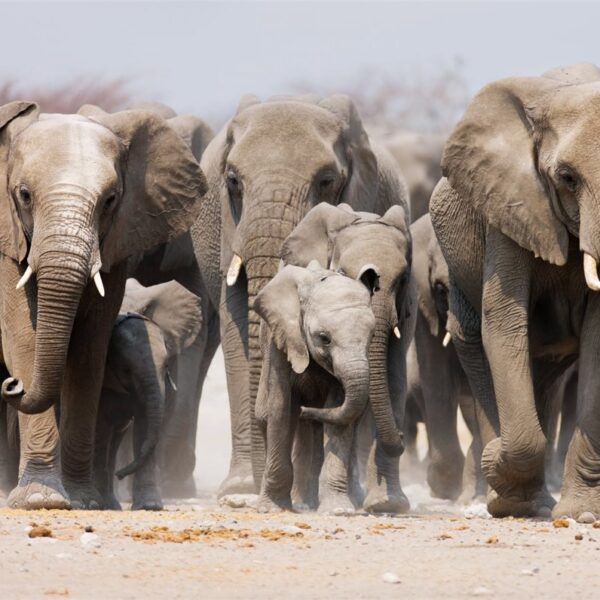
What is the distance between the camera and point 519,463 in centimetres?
926

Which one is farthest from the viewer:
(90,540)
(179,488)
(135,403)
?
(179,488)

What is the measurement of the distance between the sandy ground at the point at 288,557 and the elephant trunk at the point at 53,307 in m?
0.53

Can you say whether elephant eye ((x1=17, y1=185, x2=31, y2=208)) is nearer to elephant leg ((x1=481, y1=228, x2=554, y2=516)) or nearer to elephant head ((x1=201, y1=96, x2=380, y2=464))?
elephant head ((x1=201, y1=96, x2=380, y2=464))

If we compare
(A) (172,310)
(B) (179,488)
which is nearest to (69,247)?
(A) (172,310)

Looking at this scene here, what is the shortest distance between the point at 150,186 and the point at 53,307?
1.38m

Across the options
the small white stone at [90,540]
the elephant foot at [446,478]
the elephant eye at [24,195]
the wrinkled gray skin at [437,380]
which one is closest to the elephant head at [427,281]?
the wrinkled gray skin at [437,380]

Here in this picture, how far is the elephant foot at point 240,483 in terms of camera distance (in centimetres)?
1144

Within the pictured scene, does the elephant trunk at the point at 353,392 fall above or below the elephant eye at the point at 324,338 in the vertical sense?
below

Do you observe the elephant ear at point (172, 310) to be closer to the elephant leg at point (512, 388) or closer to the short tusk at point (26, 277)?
the short tusk at point (26, 277)

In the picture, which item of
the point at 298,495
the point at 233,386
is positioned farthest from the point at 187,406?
the point at 298,495

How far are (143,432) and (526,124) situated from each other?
103 inches

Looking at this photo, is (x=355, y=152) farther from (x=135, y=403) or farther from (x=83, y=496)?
(x=83, y=496)

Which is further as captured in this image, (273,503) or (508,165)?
(273,503)

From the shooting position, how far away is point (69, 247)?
9336 mm
